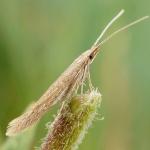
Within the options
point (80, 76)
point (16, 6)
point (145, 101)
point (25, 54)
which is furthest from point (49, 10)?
point (80, 76)

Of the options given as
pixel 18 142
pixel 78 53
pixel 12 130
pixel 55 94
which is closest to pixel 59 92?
pixel 55 94

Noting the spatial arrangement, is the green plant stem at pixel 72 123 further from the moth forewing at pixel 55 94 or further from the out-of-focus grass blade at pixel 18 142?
the out-of-focus grass blade at pixel 18 142

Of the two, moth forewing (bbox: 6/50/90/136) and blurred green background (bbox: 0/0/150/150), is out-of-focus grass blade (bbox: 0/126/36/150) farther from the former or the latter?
blurred green background (bbox: 0/0/150/150)

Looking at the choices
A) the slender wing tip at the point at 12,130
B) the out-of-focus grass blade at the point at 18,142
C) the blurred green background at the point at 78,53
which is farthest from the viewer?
the blurred green background at the point at 78,53

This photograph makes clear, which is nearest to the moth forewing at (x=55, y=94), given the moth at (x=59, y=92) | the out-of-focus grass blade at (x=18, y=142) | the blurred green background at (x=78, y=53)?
the moth at (x=59, y=92)

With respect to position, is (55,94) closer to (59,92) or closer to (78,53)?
(59,92)

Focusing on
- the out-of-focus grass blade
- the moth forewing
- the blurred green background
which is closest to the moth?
the moth forewing
